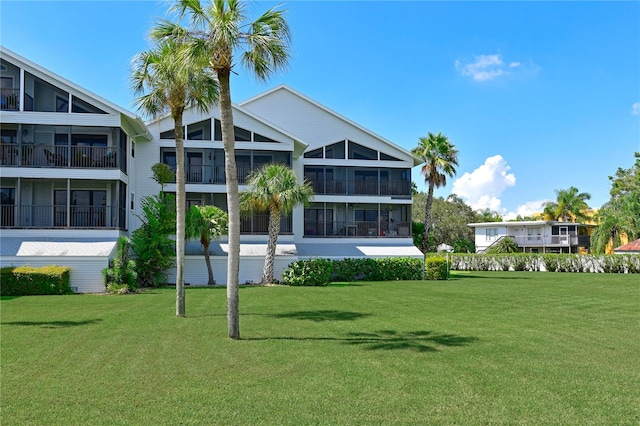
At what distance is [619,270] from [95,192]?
3601 cm

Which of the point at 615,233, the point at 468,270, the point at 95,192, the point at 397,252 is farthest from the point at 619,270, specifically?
the point at 95,192

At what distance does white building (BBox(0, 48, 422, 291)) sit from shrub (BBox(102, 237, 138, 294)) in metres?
0.45

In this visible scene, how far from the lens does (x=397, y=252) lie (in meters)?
31.1

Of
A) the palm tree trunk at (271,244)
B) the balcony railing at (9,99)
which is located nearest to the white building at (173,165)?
the balcony railing at (9,99)

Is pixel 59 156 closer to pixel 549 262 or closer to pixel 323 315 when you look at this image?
pixel 323 315

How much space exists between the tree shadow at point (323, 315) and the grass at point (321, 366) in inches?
1.2

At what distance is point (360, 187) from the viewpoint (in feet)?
112

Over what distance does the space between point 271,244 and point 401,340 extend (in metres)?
15.5

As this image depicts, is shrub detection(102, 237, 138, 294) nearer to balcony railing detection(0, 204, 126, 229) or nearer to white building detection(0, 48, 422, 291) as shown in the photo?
white building detection(0, 48, 422, 291)

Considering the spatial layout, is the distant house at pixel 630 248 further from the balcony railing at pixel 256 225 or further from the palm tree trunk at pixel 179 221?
the palm tree trunk at pixel 179 221

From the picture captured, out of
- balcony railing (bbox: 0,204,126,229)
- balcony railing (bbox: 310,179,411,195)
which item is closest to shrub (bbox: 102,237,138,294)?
balcony railing (bbox: 0,204,126,229)

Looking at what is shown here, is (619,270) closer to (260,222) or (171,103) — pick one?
(260,222)

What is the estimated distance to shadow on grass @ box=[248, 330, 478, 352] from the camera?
9.89 m

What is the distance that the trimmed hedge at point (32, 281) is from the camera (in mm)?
19781
